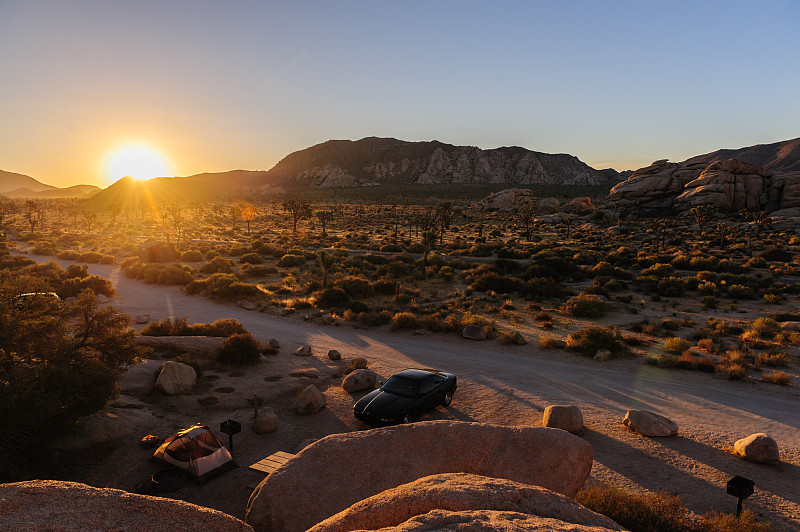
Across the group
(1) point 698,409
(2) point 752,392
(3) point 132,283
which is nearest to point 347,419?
(1) point 698,409

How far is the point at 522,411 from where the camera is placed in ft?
48.3

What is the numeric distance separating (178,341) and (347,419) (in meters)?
11.5

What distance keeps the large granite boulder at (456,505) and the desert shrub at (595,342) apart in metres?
15.6

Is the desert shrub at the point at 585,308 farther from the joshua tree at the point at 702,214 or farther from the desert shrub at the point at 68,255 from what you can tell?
the desert shrub at the point at 68,255

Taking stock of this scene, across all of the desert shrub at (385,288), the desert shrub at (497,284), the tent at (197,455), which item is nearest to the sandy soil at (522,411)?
the tent at (197,455)

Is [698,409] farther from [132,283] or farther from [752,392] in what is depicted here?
[132,283]

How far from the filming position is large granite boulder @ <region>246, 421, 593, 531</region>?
27.3 ft

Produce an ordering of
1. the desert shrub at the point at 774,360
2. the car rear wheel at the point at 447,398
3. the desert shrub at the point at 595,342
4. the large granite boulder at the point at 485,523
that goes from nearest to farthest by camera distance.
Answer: the large granite boulder at the point at 485,523 < the car rear wheel at the point at 447,398 < the desert shrub at the point at 774,360 < the desert shrub at the point at 595,342

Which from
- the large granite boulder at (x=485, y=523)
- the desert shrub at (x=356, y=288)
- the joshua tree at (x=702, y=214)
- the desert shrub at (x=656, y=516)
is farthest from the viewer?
the joshua tree at (x=702, y=214)

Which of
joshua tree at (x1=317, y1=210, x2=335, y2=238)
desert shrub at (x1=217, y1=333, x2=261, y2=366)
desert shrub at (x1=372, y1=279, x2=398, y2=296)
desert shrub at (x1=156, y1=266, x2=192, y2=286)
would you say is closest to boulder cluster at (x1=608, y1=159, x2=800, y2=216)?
joshua tree at (x1=317, y1=210, x2=335, y2=238)

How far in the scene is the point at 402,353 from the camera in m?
21.2

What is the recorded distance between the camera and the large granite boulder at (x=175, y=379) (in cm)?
1631

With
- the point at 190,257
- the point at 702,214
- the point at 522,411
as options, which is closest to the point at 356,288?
the point at 522,411

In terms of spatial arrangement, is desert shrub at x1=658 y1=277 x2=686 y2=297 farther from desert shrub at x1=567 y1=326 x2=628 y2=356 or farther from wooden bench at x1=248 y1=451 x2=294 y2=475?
wooden bench at x1=248 y1=451 x2=294 y2=475
